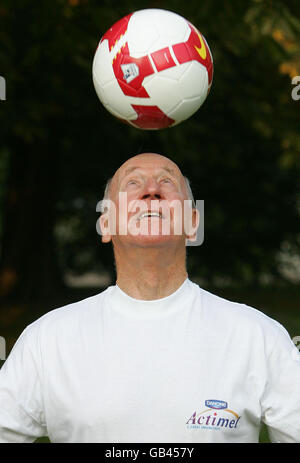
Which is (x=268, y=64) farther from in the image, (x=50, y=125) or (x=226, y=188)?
(x=226, y=188)

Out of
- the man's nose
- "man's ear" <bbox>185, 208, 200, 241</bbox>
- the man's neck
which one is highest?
the man's nose

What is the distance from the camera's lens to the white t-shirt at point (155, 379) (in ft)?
9.17

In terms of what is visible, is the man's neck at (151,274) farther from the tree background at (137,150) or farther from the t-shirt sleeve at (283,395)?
the tree background at (137,150)

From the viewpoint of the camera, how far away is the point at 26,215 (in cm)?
1530

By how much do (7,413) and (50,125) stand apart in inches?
464

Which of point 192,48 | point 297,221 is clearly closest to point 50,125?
point 297,221

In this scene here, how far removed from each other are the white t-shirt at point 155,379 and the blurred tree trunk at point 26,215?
12.2 meters

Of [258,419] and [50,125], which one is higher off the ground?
[50,125]

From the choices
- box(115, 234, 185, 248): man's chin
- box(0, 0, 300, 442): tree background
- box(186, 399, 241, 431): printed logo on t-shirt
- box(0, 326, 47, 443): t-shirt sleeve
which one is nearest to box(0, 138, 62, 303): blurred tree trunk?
box(0, 0, 300, 442): tree background

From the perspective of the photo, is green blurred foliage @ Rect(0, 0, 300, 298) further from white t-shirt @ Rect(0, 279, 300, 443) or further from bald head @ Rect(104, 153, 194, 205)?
white t-shirt @ Rect(0, 279, 300, 443)

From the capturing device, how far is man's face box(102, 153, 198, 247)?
2963 millimetres

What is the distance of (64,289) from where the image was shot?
1897 centimetres

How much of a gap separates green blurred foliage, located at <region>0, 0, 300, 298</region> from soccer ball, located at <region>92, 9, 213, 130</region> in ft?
12.0

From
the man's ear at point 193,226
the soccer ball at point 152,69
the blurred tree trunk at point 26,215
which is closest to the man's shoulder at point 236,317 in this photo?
the man's ear at point 193,226
